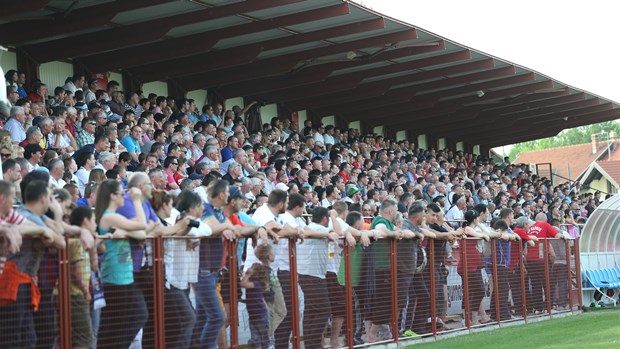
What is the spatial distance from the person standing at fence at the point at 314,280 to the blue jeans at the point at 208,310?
5.47ft

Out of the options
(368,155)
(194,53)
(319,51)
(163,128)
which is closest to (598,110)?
(368,155)

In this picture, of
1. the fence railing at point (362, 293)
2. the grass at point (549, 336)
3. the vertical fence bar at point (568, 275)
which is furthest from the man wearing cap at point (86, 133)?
the vertical fence bar at point (568, 275)

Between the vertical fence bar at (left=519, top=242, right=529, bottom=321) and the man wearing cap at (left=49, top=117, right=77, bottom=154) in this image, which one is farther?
the vertical fence bar at (left=519, top=242, right=529, bottom=321)

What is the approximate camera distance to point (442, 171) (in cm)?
3089

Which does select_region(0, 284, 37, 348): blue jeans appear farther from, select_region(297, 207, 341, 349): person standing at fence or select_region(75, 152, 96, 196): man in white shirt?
select_region(75, 152, 96, 196): man in white shirt

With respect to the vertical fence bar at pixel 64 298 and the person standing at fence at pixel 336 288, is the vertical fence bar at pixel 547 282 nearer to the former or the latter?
the person standing at fence at pixel 336 288

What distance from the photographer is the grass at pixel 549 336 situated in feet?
43.5

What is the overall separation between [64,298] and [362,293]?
5036mm

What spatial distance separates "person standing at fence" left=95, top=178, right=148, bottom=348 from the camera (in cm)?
911

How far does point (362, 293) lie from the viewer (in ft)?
42.7

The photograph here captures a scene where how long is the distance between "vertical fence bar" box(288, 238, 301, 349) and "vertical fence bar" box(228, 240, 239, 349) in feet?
3.14

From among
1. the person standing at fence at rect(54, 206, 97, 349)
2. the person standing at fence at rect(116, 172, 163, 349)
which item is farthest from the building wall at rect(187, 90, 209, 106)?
the person standing at fence at rect(54, 206, 97, 349)

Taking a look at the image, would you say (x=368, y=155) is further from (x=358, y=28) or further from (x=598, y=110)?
(x=598, y=110)

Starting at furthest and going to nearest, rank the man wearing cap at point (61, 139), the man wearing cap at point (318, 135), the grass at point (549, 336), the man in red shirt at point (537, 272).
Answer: the man wearing cap at point (318, 135), the man in red shirt at point (537, 272), the man wearing cap at point (61, 139), the grass at point (549, 336)
